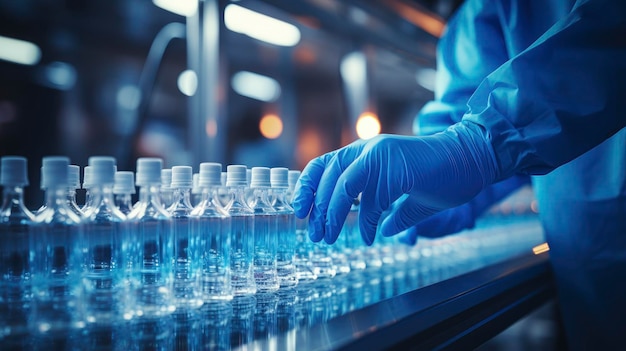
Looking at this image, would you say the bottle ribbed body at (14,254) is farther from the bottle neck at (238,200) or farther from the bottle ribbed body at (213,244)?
the bottle neck at (238,200)

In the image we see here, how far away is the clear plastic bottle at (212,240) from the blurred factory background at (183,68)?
1042mm

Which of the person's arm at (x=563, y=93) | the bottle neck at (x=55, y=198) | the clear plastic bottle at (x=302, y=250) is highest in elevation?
the person's arm at (x=563, y=93)

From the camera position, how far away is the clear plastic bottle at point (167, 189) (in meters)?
1.14

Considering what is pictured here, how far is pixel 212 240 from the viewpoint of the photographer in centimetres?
110

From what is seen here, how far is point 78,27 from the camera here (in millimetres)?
3391

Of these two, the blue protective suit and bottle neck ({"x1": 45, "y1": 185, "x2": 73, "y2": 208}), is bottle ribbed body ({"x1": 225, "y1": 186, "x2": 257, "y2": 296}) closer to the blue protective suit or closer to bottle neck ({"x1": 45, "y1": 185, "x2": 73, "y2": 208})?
bottle neck ({"x1": 45, "y1": 185, "x2": 73, "y2": 208})

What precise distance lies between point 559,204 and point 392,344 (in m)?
1.13

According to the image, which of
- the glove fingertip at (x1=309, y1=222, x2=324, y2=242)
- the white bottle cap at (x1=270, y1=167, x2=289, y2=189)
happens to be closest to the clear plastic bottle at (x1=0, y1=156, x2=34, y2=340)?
the white bottle cap at (x1=270, y1=167, x2=289, y2=189)

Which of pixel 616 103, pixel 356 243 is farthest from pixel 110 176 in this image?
pixel 616 103

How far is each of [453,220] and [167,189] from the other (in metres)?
1.11

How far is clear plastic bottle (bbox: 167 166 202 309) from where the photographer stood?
978mm

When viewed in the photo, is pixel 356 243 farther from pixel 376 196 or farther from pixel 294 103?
pixel 294 103

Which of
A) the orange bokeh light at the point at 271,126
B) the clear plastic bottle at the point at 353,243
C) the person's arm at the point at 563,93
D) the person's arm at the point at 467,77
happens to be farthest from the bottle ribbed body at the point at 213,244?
the orange bokeh light at the point at 271,126

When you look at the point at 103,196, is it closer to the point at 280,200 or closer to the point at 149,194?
the point at 149,194
